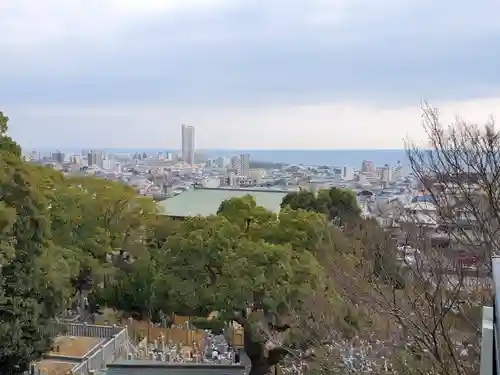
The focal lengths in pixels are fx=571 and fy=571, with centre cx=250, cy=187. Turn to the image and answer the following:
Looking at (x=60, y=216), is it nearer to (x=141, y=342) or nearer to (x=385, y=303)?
(x=141, y=342)

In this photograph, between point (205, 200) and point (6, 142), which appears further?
point (205, 200)

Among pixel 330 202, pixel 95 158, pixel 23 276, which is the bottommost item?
pixel 23 276

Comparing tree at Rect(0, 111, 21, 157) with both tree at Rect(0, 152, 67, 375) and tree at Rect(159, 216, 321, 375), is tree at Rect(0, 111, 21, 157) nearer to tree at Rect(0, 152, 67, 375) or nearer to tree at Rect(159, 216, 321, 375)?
tree at Rect(0, 152, 67, 375)

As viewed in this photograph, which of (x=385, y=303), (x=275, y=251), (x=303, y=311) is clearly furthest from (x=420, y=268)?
(x=275, y=251)

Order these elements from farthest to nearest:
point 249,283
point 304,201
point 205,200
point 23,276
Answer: point 205,200
point 304,201
point 249,283
point 23,276

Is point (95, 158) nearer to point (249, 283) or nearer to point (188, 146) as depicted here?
point (188, 146)

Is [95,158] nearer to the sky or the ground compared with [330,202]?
nearer to the sky

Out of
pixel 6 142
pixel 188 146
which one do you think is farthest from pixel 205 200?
pixel 188 146
